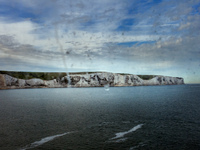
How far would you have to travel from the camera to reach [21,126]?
29.1 m

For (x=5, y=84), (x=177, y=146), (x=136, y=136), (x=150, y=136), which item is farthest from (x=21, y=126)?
(x=5, y=84)

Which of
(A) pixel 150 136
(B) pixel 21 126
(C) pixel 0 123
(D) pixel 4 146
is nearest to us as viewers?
(D) pixel 4 146

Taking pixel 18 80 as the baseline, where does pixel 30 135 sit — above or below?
below

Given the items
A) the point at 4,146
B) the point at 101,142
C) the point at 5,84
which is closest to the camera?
the point at 4,146

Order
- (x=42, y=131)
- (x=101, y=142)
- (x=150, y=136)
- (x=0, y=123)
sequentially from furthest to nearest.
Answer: (x=0, y=123) → (x=42, y=131) → (x=150, y=136) → (x=101, y=142)

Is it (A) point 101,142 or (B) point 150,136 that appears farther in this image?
(B) point 150,136

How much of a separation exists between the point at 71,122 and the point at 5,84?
573ft

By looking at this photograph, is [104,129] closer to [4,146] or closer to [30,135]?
[30,135]

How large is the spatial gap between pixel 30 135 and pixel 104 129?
11573mm

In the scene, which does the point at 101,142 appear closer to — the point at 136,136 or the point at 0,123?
the point at 136,136

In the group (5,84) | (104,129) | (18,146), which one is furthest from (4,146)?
(5,84)

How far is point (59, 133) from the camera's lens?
82.7 ft

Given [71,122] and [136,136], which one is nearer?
[136,136]

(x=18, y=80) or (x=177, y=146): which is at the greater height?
(x=18, y=80)
